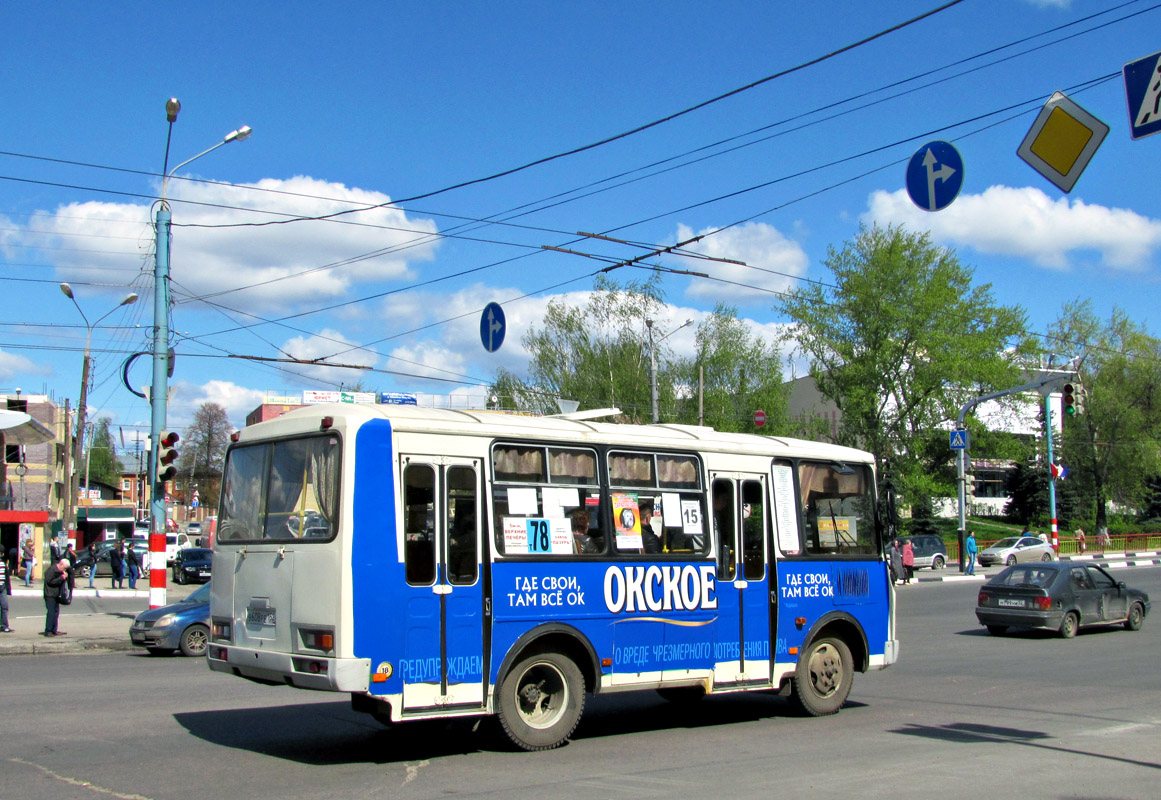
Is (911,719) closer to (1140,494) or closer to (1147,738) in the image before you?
(1147,738)

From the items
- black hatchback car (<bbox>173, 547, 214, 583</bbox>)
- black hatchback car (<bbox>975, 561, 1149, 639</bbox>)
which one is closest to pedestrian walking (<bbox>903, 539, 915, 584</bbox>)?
black hatchback car (<bbox>975, 561, 1149, 639</bbox>)

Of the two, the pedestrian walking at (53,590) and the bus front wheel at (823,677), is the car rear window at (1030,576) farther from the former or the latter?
the pedestrian walking at (53,590)

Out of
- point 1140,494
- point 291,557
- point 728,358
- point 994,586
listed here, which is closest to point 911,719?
point 291,557

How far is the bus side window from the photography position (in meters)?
8.06

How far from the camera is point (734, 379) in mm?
55969

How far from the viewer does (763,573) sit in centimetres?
1042

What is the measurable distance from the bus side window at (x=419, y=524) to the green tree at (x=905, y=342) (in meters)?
45.2

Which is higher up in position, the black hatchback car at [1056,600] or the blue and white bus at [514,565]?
the blue and white bus at [514,565]

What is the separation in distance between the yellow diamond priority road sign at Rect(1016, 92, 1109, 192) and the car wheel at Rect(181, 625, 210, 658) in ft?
47.8

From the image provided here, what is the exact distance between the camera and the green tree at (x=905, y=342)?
165ft

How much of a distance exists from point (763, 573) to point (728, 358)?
45971 millimetres

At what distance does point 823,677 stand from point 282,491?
617 centimetres

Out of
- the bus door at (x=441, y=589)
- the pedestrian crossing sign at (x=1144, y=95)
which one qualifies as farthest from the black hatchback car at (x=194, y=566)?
the pedestrian crossing sign at (x=1144, y=95)

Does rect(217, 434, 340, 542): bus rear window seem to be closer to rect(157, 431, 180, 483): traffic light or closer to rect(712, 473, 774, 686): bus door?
rect(712, 473, 774, 686): bus door
